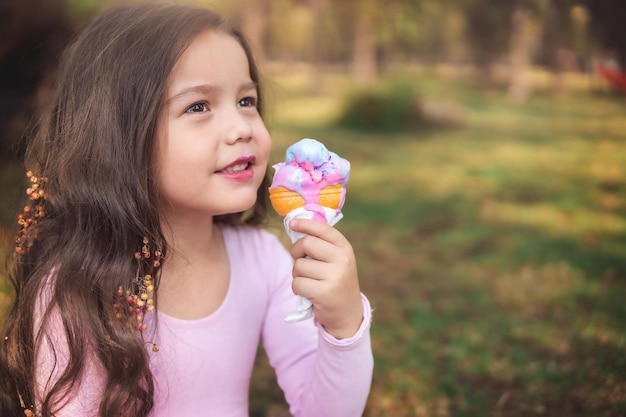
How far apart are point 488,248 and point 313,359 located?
2419 mm

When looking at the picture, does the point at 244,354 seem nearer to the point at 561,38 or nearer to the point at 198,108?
the point at 198,108

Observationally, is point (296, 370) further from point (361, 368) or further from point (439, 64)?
point (439, 64)

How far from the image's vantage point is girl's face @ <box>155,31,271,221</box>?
1.40 m

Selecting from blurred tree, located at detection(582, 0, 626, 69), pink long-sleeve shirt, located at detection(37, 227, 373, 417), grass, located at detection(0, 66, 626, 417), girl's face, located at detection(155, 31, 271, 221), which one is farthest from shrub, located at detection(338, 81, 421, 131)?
girl's face, located at detection(155, 31, 271, 221)

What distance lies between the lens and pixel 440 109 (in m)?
5.83

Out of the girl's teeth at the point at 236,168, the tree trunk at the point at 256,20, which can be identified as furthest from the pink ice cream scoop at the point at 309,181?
the tree trunk at the point at 256,20

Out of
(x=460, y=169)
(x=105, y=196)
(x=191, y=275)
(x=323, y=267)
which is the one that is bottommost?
(x=460, y=169)

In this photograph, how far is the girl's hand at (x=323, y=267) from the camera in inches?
50.6

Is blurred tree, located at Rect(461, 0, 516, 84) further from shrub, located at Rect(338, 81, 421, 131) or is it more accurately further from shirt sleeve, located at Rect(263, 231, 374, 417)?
shirt sleeve, located at Rect(263, 231, 374, 417)

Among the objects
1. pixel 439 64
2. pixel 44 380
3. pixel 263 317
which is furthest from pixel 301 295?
pixel 439 64

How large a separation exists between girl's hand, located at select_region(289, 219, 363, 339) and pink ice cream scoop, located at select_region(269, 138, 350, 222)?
0.06 metres

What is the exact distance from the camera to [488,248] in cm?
385

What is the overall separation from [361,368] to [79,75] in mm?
989

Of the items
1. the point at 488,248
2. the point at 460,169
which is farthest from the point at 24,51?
the point at 460,169
